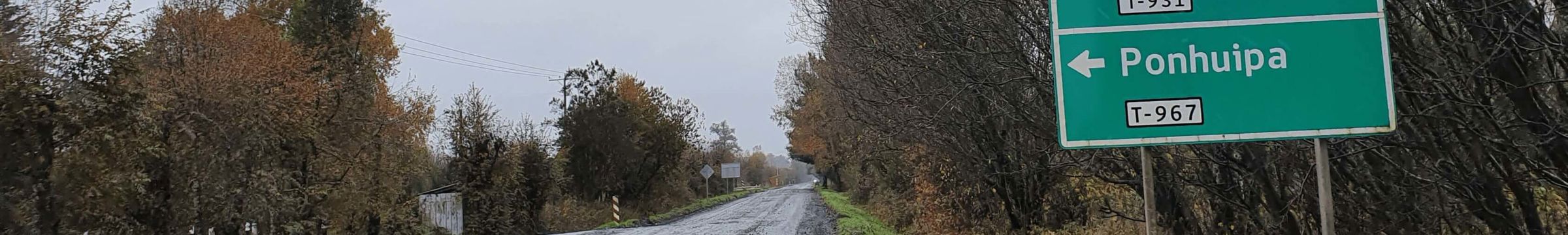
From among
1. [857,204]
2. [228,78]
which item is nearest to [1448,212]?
→ [228,78]

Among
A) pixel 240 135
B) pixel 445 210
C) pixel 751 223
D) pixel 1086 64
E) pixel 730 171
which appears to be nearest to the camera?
pixel 1086 64

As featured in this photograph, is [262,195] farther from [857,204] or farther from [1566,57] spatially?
[857,204]

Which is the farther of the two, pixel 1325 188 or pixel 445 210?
pixel 445 210

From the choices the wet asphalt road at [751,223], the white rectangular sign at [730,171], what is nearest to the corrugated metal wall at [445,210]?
the wet asphalt road at [751,223]

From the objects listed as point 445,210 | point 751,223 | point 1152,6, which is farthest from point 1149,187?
point 445,210

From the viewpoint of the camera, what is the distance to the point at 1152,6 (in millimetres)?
3035

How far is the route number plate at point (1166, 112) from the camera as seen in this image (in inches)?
116

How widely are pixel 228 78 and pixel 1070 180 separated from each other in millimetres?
11872

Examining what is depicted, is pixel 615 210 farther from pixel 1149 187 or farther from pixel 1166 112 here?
pixel 1166 112

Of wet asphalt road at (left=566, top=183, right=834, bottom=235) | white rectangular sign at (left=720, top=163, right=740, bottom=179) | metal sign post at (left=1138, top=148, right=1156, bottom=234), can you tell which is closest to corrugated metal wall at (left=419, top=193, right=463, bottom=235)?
wet asphalt road at (left=566, top=183, right=834, bottom=235)

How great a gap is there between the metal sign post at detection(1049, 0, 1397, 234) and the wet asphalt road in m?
17.4

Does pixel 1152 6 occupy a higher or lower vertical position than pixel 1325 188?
higher

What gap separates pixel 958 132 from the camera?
33.8 feet

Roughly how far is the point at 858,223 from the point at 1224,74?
19673mm
